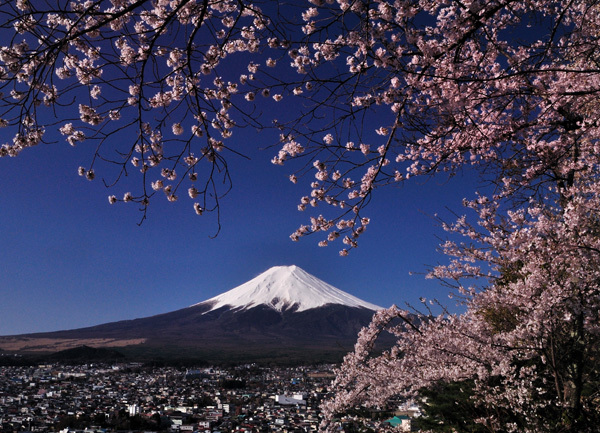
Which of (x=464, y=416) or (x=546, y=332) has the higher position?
(x=546, y=332)

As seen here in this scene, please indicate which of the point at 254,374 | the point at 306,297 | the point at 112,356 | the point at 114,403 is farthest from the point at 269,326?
the point at 114,403

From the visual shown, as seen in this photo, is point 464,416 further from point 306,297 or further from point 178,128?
point 306,297

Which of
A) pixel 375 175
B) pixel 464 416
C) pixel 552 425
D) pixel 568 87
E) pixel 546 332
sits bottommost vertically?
pixel 464 416

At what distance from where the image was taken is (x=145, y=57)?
9.18ft

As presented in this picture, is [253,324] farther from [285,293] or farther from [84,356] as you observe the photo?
[84,356]

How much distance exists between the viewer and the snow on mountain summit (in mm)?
144125

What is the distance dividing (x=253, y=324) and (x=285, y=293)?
36.0 meters

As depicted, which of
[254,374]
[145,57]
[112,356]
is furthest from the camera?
[112,356]

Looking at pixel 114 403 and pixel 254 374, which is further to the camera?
pixel 254 374

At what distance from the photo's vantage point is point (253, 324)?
397 ft

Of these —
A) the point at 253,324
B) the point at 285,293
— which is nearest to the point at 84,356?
the point at 253,324

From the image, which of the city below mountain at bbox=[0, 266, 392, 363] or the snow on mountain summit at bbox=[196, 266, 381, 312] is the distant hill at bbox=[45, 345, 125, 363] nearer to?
the city below mountain at bbox=[0, 266, 392, 363]

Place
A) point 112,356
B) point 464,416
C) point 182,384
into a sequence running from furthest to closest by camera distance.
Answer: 1. point 112,356
2. point 182,384
3. point 464,416

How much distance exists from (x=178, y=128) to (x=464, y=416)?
580 centimetres
